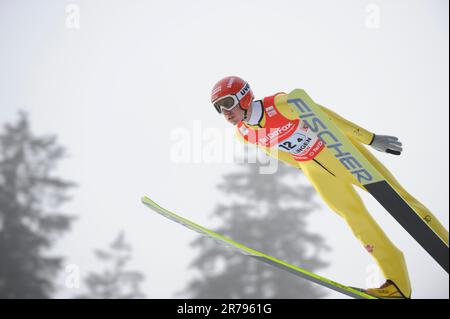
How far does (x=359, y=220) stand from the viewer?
4.39m

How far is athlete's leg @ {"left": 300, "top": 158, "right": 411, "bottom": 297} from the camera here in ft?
13.6

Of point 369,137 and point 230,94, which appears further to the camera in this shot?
point 230,94

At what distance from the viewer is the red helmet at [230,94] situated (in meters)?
4.51

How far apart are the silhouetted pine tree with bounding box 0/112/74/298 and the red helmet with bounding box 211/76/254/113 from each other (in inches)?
538

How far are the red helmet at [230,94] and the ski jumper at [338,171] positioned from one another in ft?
0.71

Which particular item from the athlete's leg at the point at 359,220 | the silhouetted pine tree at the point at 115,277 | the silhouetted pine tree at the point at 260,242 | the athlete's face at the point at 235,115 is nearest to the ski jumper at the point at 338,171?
the athlete's leg at the point at 359,220

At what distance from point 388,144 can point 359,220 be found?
2.68 feet

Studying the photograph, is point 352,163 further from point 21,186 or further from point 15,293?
point 21,186

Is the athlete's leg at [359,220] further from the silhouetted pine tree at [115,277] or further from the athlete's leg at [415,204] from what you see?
the silhouetted pine tree at [115,277]

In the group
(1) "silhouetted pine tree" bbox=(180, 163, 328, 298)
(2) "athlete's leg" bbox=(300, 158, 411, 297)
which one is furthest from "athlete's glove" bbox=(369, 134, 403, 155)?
(1) "silhouetted pine tree" bbox=(180, 163, 328, 298)

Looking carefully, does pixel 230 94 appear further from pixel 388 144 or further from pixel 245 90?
pixel 388 144

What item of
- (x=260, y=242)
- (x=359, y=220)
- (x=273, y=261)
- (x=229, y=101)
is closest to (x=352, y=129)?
→ (x=359, y=220)

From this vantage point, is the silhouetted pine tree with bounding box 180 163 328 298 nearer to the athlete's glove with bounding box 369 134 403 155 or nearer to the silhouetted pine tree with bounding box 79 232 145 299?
the silhouetted pine tree with bounding box 79 232 145 299

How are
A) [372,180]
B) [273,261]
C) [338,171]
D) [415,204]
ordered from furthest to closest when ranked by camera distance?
[338,171] < [273,261] < [415,204] < [372,180]
